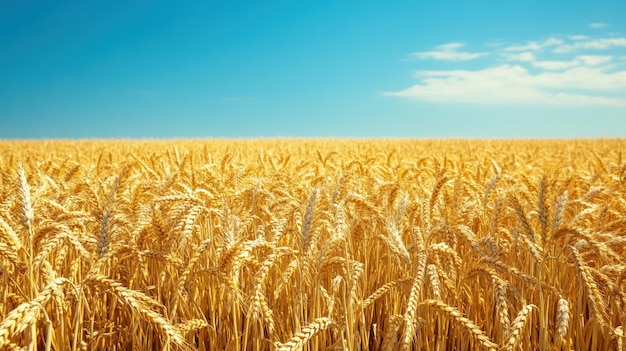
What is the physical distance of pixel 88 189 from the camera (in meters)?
2.69

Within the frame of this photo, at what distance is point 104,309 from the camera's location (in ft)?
7.81

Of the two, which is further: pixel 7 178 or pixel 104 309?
pixel 7 178

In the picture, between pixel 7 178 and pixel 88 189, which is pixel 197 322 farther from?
pixel 7 178

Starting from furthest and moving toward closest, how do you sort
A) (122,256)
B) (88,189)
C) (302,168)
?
(302,168) → (88,189) → (122,256)

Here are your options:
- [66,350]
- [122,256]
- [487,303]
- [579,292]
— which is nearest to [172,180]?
[122,256]

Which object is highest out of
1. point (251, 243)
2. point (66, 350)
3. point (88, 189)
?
point (88, 189)

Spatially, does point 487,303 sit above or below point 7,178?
below

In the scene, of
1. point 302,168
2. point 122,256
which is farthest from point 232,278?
point 302,168

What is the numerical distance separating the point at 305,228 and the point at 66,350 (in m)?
1.28

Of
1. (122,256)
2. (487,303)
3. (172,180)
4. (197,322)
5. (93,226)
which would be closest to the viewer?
(197,322)

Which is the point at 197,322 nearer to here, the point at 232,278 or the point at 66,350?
the point at 232,278

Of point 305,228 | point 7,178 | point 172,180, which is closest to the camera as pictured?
point 305,228

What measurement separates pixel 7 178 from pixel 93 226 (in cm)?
141

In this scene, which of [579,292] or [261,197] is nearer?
[579,292]
